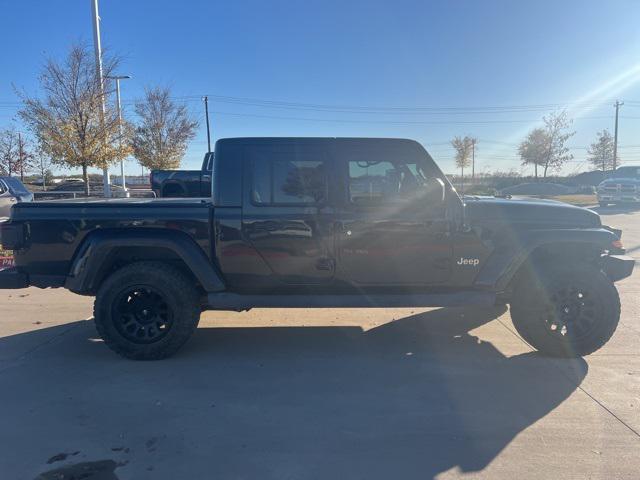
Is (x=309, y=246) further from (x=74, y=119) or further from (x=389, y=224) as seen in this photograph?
(x=74, y=119)

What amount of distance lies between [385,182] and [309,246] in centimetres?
93

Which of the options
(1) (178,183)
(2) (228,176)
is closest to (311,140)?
(2) (228,176)

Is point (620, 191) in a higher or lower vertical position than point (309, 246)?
higher

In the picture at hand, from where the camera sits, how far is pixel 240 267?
4289 millimetres

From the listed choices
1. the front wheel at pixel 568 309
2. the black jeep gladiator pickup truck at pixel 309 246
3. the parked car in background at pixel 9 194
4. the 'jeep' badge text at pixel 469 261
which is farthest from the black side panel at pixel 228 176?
the parked car in background at pixel 9 194

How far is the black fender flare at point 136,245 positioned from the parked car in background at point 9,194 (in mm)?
9024

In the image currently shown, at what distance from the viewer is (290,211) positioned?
423cm

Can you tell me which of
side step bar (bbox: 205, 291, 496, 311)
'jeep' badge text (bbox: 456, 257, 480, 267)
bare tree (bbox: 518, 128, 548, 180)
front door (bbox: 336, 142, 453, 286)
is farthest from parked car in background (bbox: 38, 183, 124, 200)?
bare tree (bbox: 518, 128, 548, 180)

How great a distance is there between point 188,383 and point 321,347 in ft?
4.53

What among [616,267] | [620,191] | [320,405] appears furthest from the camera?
[620,191]

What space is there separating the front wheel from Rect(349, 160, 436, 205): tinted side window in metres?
1.38

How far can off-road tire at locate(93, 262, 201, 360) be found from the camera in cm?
423

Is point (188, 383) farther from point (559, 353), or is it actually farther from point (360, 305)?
point (559, 353)

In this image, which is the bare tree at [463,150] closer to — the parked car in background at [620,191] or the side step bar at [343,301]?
the parked car in background at [620,191]
